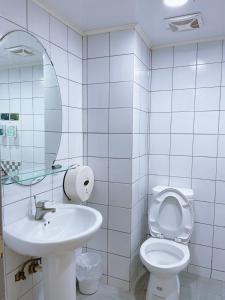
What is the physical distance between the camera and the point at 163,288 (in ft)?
5.85

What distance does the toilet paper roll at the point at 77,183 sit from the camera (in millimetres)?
1870

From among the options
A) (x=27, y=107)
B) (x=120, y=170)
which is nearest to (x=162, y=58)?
(x=120, y=170)

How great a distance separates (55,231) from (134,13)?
1570 millimetres

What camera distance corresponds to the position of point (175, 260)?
6.31 feet

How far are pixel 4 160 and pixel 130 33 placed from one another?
129 cm

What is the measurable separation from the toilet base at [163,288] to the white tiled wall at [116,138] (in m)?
0.24

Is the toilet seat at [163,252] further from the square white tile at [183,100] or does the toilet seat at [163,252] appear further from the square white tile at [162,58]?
the square white tile at [162,58]

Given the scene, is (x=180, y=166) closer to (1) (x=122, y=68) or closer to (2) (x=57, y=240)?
(1) (x=122, y=68)

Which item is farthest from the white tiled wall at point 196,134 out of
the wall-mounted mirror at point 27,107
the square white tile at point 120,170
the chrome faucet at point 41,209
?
the chrome faucet at point 41,209

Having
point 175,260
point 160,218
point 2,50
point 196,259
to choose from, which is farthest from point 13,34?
point 196,259

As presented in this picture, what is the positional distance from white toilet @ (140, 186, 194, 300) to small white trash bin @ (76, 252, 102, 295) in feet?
1.41

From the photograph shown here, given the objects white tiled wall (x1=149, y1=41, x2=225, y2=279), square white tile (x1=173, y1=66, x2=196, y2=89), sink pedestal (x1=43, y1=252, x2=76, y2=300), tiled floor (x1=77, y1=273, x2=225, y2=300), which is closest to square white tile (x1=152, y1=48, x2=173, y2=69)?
white tiled wall (x1=149, y1=41, x2=225, y2=279)

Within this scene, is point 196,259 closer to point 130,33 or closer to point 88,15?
point 130,33

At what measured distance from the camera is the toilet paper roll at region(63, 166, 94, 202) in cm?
187
